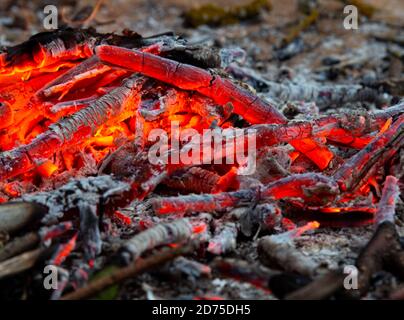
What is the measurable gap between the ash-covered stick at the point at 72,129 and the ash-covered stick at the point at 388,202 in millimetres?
1682

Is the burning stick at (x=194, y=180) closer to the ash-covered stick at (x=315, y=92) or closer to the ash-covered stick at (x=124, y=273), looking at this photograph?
the ash-covered stick at (x=124, y=273)

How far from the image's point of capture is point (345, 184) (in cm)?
280

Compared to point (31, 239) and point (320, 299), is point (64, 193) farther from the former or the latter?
point (320, 299)

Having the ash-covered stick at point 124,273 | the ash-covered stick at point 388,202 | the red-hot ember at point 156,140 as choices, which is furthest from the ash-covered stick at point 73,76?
the ash-covered stick at point 388,202

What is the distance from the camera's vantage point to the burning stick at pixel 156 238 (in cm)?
218

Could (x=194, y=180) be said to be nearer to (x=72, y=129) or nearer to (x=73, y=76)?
(x=72, y=129)

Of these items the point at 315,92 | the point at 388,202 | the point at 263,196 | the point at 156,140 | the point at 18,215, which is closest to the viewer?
the point at 18,215

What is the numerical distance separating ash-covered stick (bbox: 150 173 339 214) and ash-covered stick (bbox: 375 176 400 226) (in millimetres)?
246

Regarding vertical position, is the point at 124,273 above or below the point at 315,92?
below

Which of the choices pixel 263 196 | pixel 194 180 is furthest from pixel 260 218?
pixel 194 180

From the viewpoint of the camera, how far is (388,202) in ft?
8.56

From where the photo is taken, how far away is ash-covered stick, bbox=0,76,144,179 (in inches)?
113

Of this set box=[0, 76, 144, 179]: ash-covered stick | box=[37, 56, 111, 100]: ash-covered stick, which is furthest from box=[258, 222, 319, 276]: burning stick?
box=[37, 56, 111, 100]: ash-covered stick

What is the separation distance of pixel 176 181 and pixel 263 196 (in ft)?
1.98
